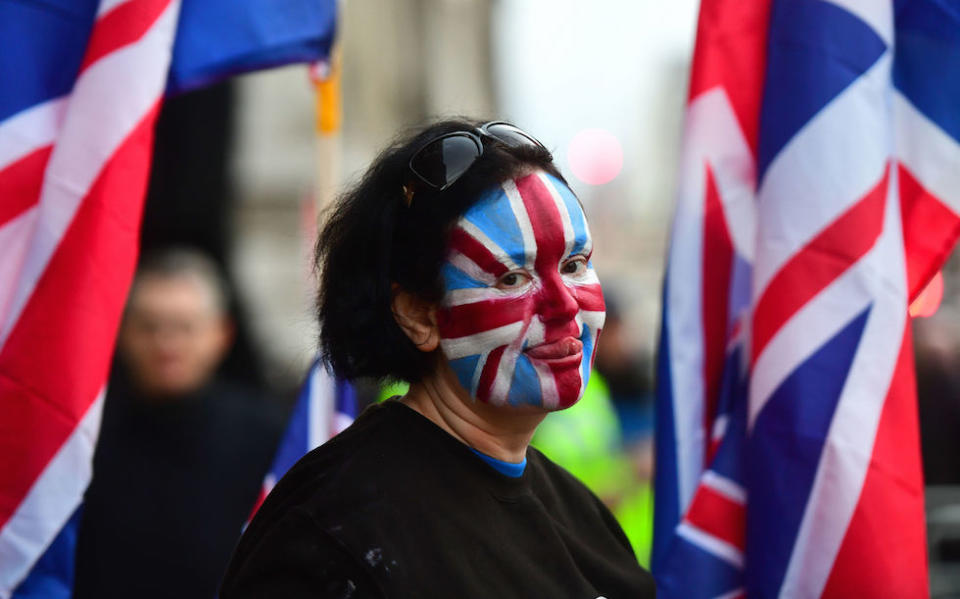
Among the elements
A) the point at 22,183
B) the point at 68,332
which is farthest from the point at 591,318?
the point at 22,183

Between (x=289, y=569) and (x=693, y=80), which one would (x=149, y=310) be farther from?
(x=289, y=569)

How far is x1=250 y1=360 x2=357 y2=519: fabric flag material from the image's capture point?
3.23 metres

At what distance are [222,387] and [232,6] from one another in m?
1.51

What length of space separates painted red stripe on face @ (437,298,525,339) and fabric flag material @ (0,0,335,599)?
1129mm

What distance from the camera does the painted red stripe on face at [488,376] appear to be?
1979 millimetres

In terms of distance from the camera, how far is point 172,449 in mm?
3670

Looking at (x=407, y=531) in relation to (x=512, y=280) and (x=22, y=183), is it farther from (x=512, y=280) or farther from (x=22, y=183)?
(x=22, y=183)

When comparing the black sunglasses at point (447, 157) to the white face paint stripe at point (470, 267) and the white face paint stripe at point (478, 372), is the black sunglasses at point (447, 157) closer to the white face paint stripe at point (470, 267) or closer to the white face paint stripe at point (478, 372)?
the white face paint stripe at point (470, 267)

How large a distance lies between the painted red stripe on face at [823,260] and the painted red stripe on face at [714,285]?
0.77 feet

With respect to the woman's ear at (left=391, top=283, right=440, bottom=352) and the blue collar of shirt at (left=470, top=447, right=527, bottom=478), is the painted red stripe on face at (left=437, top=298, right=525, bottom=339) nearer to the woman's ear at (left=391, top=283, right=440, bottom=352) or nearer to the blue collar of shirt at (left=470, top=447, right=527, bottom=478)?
the woman's ear at (left=391, top=283, right=440, bottom=352)

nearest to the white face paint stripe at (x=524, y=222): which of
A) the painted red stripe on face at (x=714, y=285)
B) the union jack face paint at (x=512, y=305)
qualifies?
the union jack face paint at (x=512, y=305)

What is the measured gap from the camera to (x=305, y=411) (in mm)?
3262

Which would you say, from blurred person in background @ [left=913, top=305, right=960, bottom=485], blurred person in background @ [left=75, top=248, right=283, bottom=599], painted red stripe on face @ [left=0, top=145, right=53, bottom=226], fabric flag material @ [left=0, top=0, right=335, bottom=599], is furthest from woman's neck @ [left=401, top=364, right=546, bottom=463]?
blurred person in background @ [left=913, top=305, right=960, bottom=485]

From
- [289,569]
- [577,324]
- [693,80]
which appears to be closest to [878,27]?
[693,80]
